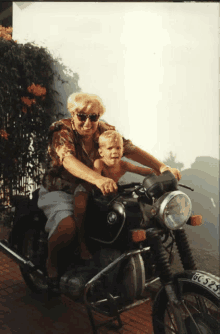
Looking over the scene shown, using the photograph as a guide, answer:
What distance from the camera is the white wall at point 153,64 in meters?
2.59

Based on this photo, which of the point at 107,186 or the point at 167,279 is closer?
the point at 167,279

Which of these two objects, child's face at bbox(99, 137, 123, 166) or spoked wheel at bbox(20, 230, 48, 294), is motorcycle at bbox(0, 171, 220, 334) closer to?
child's face at bbox(99, 137, 123, 166)

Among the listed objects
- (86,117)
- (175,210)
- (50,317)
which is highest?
(86,117)

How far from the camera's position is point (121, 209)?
179cm

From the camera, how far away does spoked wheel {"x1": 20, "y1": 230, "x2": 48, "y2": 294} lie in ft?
7.93

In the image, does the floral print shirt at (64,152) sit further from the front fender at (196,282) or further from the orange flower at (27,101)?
the orange flower at (27,101)

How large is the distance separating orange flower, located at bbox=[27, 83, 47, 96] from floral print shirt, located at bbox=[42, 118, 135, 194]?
58.2 inches

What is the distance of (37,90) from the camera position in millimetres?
3883

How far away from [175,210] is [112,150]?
0.59 meters

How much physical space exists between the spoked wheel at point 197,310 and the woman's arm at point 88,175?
68 centimetres

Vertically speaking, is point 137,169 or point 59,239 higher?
point 137,169

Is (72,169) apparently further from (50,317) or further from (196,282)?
(50,317)

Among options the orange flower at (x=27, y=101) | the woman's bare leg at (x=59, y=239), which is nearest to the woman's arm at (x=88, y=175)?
the woman's bare leg at (x=59, y=239)

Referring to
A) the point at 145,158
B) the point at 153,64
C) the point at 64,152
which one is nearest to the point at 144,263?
the point at 145,158
